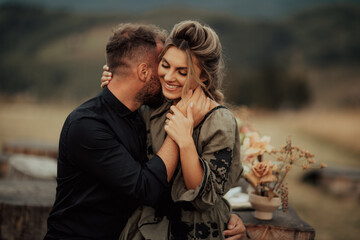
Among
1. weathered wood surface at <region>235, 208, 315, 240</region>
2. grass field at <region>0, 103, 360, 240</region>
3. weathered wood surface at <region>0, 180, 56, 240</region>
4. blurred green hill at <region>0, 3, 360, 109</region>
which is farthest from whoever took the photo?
blurred green hill at <region>0, 3, 360, 109</region>

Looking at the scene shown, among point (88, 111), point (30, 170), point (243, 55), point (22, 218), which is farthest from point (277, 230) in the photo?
point (243, 55)

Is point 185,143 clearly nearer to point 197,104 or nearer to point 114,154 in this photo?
point 197,104

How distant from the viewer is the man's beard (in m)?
2.88

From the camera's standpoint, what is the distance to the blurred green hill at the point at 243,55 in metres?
44.8

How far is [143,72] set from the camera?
2842 millimetres

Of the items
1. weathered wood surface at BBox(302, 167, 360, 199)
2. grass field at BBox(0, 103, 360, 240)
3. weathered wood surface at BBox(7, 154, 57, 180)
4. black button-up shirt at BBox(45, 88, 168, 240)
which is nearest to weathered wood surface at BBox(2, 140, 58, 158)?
weathered wood surface at BBox(7, 154, 57, 180)

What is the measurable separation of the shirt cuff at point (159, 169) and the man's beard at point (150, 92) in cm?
59

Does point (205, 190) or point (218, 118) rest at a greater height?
point (218, 118)

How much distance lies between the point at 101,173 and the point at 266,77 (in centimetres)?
4607

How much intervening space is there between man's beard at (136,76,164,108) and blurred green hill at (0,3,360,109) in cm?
2681

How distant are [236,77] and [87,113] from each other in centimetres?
4312

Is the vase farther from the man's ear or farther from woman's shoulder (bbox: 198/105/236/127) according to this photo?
the man's ear

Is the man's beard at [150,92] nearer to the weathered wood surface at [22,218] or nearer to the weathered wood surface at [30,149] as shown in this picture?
the weathered wood surface at [22,218]

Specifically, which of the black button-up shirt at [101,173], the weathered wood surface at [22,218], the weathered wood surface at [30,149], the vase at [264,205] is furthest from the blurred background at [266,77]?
the weathered wood surface at [30,149]
